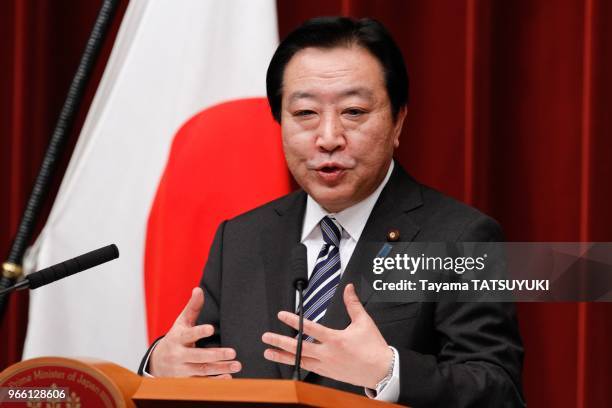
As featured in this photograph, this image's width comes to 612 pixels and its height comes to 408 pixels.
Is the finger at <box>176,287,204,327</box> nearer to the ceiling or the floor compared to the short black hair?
nearer to the floor

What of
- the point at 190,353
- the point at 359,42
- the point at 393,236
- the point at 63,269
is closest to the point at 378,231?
the point at 393,236

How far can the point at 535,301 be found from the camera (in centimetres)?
248

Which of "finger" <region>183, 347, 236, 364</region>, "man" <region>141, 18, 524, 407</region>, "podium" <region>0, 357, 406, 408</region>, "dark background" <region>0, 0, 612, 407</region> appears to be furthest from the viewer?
"dark background" <region>0, 0, 612, 407</region>

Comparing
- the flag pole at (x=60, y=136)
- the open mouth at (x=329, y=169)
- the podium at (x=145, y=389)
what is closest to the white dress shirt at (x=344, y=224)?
the open mouth at (x=329, y=169)

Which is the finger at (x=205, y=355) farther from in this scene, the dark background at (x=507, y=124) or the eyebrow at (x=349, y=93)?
the dark background at (x=507, y=124)

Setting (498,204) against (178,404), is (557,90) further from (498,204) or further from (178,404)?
(178,404)

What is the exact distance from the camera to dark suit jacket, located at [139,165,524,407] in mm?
1617

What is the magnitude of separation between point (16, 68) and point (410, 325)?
1464 millimetres

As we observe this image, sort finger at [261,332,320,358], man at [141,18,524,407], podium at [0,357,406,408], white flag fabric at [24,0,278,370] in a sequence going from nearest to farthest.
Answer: podium at [0,357,406,408]
finger at [261,332,320,358]
man at [141,18,524,407]
white flag fabric at [24,0,278,370]

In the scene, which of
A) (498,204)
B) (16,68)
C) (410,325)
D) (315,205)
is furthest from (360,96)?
(16,68)

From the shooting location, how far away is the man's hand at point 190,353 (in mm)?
1564

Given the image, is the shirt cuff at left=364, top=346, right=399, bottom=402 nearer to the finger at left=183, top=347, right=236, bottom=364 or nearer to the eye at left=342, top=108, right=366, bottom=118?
the finger at left=183, top=347, right=236, bottom=364

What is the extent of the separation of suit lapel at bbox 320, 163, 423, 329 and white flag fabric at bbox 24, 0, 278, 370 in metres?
0.56

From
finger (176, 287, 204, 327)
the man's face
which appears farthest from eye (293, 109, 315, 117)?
finger (176, 287, 204, 327)
